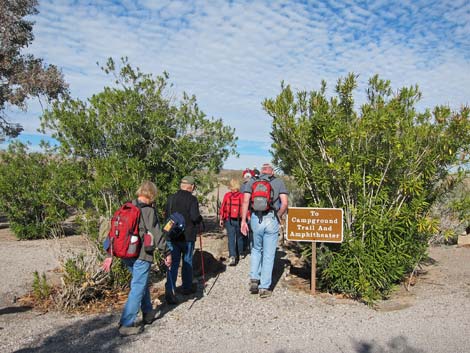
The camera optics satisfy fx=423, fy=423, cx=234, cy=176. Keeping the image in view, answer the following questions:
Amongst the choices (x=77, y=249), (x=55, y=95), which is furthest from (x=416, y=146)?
(x=55, y=95)

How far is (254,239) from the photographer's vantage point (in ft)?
20.4

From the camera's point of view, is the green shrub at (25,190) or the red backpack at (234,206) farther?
the green shrub at (25,190)

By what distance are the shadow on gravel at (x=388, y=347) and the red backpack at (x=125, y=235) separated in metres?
2.47

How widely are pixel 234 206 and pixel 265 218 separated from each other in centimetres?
243

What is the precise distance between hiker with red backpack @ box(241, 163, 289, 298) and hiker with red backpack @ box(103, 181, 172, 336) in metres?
1.73

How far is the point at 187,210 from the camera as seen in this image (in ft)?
19.6

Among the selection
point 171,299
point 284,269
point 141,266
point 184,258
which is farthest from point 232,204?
point 141,266

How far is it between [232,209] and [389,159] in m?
3.57

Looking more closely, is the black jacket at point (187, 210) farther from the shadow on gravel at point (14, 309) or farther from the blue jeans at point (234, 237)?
the blue jeans at point (234, 237)

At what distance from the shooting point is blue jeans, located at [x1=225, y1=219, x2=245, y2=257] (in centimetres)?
837

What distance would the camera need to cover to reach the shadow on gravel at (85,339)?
4.18 metres

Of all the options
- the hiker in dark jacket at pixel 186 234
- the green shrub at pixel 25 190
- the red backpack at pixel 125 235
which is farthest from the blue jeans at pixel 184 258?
the green shrub at pixel 25 190

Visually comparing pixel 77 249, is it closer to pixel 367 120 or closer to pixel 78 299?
pixel 78 299

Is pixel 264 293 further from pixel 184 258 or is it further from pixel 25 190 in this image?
pixel 25 190
